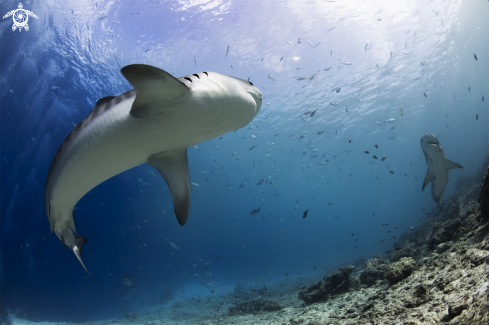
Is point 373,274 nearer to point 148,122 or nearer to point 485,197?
point 485,197

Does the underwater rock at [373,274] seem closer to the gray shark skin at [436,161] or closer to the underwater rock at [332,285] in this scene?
the underwater rock at [332,285]

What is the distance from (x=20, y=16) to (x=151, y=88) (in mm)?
18959

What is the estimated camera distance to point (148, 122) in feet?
6.68

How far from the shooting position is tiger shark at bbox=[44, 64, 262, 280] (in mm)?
1871

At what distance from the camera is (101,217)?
2394cm

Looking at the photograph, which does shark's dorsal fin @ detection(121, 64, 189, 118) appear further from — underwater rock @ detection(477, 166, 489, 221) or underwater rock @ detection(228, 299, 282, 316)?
underwater rock @ detection(228, 299, 282, 316)

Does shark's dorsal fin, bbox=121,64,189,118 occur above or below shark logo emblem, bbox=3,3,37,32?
below

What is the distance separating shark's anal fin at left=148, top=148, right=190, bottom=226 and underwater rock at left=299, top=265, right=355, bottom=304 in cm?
636

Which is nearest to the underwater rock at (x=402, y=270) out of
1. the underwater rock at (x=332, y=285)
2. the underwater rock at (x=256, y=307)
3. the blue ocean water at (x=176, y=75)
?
the underwater rock at (x=332, y=285)

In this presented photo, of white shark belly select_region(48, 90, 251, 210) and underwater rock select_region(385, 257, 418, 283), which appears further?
underwater rock select_region(385, 257, 418, 283)

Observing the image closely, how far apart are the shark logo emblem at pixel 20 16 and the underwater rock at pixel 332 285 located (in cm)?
2138

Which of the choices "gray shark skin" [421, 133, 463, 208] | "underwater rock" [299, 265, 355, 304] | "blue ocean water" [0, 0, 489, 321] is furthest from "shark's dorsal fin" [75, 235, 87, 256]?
"blue ocean water" [0, 0, 489, 321]

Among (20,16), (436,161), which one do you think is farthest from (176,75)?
(436,161)

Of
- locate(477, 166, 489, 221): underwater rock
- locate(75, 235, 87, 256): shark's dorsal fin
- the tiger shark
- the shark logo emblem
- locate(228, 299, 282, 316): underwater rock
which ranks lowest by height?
locate(228, 299, 282, 316): underwater rock
